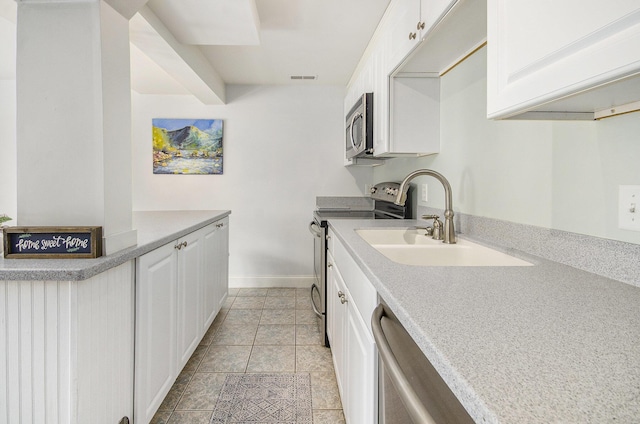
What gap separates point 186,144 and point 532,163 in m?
3.48

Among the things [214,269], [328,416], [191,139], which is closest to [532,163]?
[328,416]

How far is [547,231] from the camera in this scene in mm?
1183

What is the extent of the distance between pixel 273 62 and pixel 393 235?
2167 millimetres

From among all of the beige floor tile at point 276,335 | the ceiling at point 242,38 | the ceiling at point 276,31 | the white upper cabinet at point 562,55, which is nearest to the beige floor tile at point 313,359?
the beige floor tile at point 276,335

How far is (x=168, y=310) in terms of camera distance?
1.68 metres

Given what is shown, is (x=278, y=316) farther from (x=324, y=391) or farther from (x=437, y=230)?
(x=437, y=230)

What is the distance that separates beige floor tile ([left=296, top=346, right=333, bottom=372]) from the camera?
85.0 inches

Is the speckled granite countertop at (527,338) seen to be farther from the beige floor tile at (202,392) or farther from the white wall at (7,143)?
the white wall at (7,143)

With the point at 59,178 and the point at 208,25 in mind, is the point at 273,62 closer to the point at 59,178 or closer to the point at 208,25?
the point at 208,25

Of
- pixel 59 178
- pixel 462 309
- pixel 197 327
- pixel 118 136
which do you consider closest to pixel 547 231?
pixel 462 309

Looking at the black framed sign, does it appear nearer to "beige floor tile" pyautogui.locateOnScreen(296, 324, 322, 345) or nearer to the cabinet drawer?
the cabinet drawer

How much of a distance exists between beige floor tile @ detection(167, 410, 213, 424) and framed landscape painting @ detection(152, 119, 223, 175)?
2.69 m

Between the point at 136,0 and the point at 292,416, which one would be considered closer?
the point at 136,0

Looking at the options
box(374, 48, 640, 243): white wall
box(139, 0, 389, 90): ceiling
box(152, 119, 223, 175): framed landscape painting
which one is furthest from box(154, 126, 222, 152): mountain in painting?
box(374, 48, 640, 243): white wall
